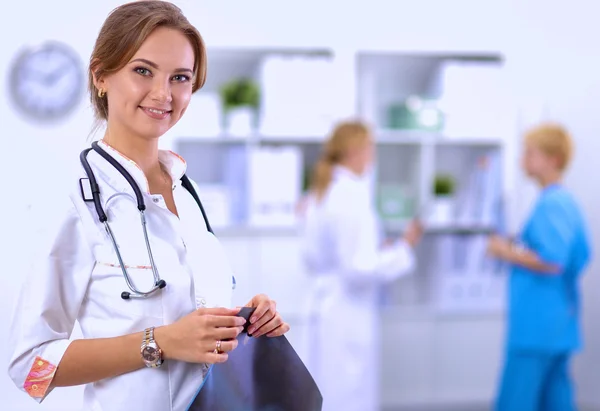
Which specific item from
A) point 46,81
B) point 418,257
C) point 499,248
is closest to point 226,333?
point 499,248

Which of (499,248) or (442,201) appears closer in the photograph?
(499,248)

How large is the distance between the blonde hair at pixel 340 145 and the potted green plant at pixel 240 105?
656 millimetres

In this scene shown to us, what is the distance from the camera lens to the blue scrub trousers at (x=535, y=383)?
3221mm

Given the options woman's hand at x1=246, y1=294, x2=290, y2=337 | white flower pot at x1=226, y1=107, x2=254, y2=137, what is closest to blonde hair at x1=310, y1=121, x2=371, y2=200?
white flower pot at x1=226, y1=107, x2=254, y2=137

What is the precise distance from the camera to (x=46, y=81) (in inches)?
147

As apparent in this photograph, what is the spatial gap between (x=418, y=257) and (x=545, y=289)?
A: 109 centimetres

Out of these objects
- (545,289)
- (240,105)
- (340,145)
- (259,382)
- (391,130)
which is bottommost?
(545,289)

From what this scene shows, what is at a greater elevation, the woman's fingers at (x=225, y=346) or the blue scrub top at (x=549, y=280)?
the woman's fingers at (x=225, y=346)

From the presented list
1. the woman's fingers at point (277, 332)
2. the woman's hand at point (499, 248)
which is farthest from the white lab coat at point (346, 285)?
the woman's fingers at point (277, 332)

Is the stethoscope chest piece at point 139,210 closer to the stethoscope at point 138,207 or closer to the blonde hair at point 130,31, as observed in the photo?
the stethoscope at point 138,207

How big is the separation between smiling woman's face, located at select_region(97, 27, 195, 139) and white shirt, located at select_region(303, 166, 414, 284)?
6.99 feet

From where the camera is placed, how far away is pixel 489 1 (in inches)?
159

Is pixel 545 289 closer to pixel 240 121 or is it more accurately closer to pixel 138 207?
pixel 240 121

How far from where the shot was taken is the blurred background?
12.2ft
